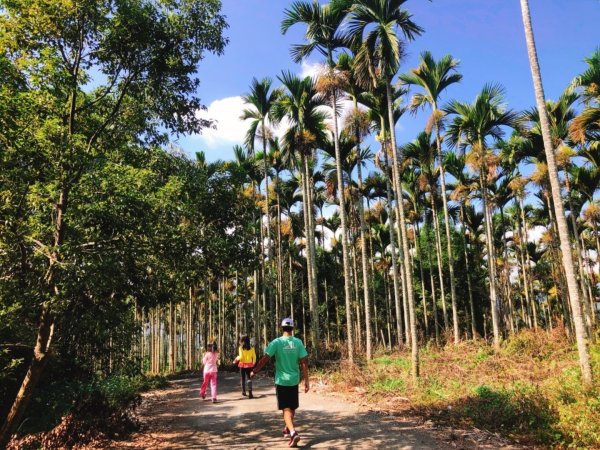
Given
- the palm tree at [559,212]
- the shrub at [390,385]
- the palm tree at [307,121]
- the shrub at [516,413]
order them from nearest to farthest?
the shrub at [516,413], the palm tree at [559,212], the shrub at [390,385], the palm tree at [307,121]

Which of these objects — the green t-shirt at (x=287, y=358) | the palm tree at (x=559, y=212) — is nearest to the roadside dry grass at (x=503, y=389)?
the palm tree at (x=559, y=212)

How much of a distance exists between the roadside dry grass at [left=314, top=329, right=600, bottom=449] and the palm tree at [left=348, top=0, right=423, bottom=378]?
2.19 meters

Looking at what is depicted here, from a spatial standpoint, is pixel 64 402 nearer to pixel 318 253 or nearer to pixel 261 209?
pixel 261 209

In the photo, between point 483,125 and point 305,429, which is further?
point 483,125

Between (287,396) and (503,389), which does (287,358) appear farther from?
(503,389)

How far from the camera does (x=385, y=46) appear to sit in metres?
13.2

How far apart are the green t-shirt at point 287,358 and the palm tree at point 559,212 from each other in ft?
17.4

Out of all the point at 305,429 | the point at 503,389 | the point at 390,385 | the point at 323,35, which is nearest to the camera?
the point at 305,429

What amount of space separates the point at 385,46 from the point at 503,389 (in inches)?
400

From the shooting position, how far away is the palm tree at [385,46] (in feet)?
42.4

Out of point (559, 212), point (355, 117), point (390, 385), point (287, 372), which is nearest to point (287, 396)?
point (287, 372)

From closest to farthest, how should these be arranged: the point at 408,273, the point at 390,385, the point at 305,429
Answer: the point at 305,429 → the point at 390,385 → the point at 408,273

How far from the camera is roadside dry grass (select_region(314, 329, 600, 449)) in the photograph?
21.0 feet

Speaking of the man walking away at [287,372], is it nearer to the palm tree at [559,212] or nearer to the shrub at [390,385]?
the shrub at [390,385]
